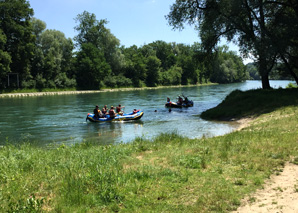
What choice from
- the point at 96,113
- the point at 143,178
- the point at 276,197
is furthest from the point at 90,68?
the point at 276,197

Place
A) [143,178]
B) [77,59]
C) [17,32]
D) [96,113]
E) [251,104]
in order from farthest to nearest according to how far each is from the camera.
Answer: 1. [77,59]
2. [17,32]
3. [96,113]
4. [251,104]
5. [143,178]

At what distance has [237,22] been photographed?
23281 mm

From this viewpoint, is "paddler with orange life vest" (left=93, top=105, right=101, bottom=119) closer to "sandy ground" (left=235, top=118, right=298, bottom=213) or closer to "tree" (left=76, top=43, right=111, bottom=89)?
"sandy ground" (left=235, top=118, right=298, bottom=213)

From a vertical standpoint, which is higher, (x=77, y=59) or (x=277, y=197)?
(x=77, y=59)

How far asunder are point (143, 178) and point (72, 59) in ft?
236

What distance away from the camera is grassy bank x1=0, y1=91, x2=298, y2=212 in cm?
455

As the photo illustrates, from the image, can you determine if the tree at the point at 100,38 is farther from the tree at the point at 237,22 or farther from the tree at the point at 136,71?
the tree at the point at 237,22

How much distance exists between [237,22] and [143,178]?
21.3 m

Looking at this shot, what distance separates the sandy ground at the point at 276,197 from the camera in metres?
4.38

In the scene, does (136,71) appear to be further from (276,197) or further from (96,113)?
(276,197)

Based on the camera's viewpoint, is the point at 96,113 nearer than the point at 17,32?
Yes

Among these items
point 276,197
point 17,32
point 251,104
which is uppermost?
point 17,32

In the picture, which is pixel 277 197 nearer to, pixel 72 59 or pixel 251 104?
pixel 251 104

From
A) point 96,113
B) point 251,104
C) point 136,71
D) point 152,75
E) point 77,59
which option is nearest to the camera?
point 251,104
